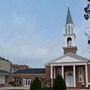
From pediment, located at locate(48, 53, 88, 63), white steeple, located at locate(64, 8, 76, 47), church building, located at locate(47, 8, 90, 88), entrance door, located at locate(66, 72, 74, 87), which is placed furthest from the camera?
white steeple, located at locate(64, 8, 76, 47)

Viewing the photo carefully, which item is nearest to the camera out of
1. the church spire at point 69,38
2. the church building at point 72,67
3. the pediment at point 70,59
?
the church building at point 72,67

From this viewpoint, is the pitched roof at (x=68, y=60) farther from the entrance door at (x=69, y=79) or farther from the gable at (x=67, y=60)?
the entrance door at (x=69, y=79)

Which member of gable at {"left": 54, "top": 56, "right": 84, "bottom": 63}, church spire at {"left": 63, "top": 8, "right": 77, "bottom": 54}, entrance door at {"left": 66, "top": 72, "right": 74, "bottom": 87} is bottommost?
entrance door at {"left": 66, "top": 72, "right": 74, "bottom": 87}

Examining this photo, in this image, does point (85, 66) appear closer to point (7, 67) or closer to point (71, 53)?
point (71, 53)

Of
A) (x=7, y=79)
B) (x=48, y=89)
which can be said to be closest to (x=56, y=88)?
(x=48, y=89)

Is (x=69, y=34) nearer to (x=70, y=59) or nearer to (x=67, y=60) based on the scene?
(x=70, y=59)

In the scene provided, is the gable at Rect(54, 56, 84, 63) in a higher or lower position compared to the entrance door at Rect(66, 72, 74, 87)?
higher

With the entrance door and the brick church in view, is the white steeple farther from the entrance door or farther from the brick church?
the entrance door

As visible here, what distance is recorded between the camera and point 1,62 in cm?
6962

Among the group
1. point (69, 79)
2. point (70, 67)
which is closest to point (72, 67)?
point (70, 67)

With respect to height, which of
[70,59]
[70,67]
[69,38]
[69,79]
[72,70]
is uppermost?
[69,38]

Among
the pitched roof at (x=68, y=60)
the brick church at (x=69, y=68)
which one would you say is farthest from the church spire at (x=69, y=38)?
the pitched roof at (x=68, y=60)

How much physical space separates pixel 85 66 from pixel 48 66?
9.04 m

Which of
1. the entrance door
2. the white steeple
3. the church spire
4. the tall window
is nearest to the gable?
the tall window
